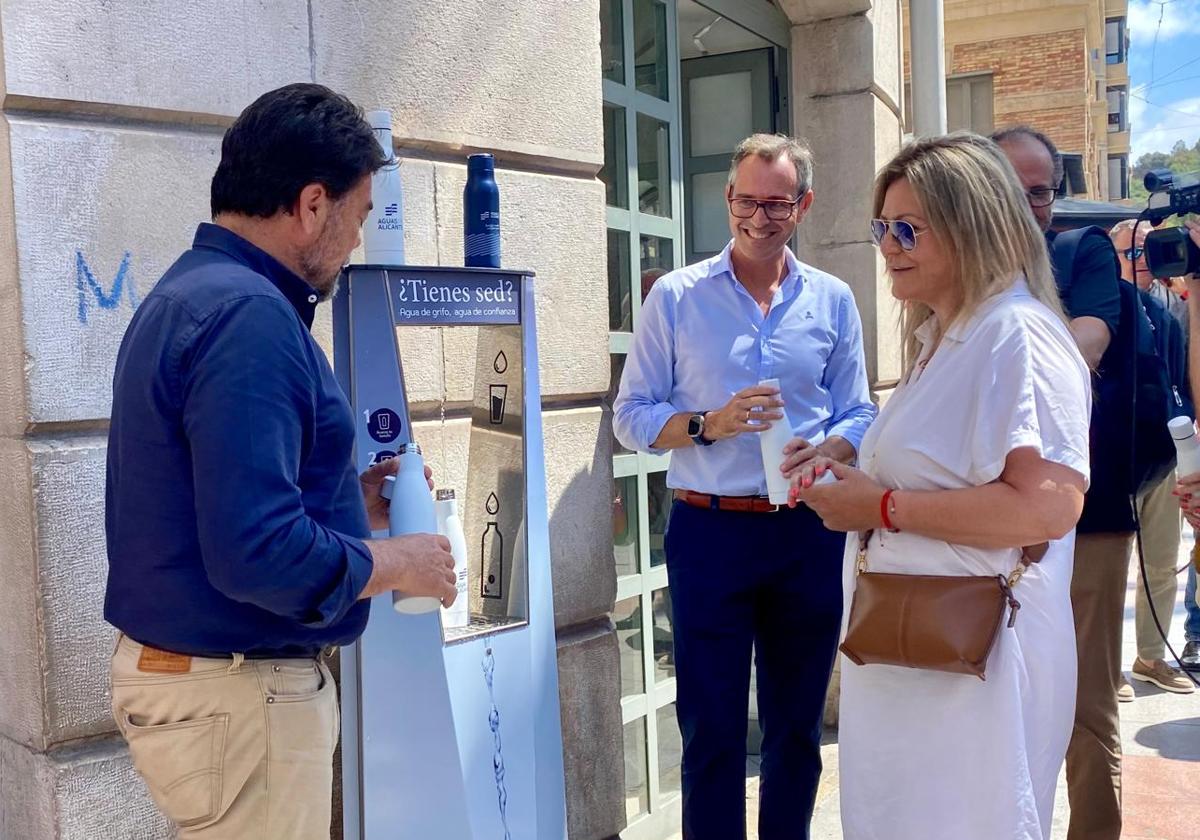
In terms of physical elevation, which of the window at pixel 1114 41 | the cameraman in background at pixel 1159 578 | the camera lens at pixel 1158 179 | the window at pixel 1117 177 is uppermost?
the window at pixel 1114 41

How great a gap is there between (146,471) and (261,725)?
0.45 metres

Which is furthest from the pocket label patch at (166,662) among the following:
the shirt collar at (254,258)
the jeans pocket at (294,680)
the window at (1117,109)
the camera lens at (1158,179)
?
the window at (1117,109)

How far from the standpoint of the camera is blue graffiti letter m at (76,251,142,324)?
93.7 inches

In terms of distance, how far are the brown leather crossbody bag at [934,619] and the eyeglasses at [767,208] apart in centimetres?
135

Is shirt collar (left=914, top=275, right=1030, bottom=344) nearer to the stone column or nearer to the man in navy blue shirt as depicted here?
the man in navy blue shirt

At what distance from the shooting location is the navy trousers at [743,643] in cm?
323

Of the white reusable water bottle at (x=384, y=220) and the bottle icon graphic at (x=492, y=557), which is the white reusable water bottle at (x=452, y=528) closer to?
the bottle icon graphic at (x=492, y=557)

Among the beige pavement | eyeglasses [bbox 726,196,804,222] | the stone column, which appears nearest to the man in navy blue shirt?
eyeglasses [bbox 726,196,804,222]

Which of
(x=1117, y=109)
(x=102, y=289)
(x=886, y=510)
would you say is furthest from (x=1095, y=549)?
(x=1117, y=109)

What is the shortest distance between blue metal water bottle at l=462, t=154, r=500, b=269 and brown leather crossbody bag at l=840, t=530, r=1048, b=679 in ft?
3.58

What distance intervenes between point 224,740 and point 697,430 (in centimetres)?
164

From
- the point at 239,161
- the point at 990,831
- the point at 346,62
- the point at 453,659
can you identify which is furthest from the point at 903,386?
the point at 346,62

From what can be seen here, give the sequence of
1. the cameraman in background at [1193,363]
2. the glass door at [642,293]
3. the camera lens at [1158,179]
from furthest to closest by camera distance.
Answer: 1. the glass door at [642,293]
2. the camera lens at [1158,179]
3. the cameraman in background at [1193,363]

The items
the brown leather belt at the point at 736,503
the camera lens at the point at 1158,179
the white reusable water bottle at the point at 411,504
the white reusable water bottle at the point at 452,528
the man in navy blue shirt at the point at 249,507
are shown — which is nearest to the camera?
the man in navy blue shirt at the point at 249,507
